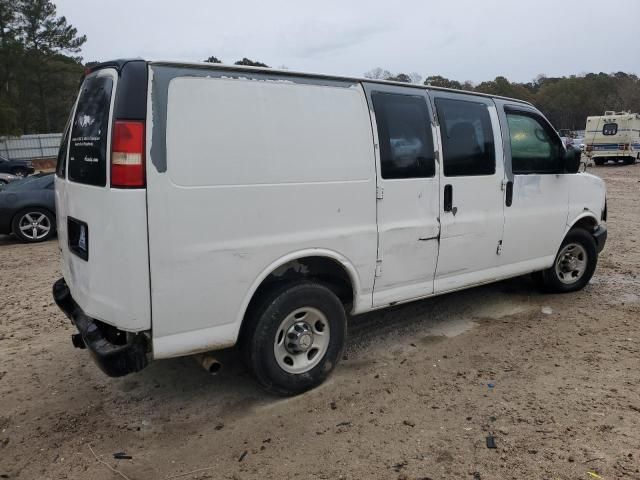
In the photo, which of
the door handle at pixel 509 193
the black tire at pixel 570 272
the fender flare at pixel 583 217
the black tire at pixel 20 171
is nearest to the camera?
the door handle at pixel 509 193

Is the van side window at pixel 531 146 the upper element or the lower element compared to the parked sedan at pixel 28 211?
upper

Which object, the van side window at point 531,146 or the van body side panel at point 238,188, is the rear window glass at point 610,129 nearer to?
the van side window at point 531,146

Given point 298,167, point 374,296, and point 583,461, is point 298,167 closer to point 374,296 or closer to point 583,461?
point 374,296

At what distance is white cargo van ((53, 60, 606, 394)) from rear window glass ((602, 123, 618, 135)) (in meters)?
26.8

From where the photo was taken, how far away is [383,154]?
3818 millimetres

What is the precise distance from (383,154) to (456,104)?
3.42 feet

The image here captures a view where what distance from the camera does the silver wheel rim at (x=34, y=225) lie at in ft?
32.0

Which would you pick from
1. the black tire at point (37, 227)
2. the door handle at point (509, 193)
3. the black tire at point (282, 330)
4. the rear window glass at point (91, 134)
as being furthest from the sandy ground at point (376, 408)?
the black tire at point (37, 227)

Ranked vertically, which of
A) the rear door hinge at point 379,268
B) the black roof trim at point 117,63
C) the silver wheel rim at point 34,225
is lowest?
the silver wheel rim at point 34,225

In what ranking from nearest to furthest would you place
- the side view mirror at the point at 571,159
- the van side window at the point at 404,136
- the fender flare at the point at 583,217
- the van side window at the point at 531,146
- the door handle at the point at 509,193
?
the van side window at the point at 404,136, the door handle at the point at 509,193, the van side window at the point at 531,146, the side view mirror at the point at 571,159, the fender flare at the point at 583,217

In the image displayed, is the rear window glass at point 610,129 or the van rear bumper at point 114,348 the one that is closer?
the van rear bumper at point 114,348

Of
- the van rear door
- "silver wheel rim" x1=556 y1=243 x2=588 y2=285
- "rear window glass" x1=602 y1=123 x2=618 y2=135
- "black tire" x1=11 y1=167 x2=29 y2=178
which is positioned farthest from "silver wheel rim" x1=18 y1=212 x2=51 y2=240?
"rear window glass" x1=602 y1=123 x2=618 y2=135

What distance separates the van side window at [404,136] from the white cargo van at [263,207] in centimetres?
1

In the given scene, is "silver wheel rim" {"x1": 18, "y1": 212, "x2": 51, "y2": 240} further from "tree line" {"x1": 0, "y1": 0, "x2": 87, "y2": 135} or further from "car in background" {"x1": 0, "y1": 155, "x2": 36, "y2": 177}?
"tree line" {"x1": 0, "y1": 0, "x2": 87, "y2": 135}
